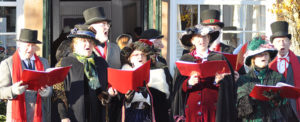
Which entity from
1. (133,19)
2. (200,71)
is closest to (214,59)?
(200,71)

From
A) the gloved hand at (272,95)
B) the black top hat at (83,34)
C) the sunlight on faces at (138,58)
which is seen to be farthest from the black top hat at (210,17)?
the black top hat at (83,34)

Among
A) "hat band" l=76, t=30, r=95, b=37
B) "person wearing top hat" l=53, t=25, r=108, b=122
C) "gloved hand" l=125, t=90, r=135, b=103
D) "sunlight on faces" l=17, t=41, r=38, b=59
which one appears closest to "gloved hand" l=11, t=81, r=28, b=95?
"person wearing top hat" l=53, t=25, r=108, b=122

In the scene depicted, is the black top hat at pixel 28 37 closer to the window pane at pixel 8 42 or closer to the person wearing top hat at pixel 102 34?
the person wearing top hat at pixel 102 34

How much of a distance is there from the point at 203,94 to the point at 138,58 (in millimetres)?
751

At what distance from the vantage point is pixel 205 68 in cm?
474

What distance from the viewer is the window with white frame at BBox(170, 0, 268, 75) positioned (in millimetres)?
7855

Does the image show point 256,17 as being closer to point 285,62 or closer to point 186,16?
point 186,16

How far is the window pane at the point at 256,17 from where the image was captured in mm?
8031

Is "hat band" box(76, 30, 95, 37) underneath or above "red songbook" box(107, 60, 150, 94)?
above

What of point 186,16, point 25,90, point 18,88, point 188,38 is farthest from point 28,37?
point 186,16

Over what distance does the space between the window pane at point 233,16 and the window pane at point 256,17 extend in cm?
12

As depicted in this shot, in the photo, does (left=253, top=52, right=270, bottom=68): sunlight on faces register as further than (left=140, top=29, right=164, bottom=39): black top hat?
No

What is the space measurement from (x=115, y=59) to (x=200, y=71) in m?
1.31

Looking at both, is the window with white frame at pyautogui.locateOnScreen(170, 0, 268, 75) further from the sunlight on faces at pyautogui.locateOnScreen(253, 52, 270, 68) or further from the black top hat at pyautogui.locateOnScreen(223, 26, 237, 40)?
the sunlight on faces at pyautogui.locateOnScreen(253, 52, 270, 68)
